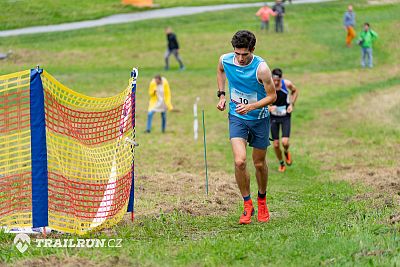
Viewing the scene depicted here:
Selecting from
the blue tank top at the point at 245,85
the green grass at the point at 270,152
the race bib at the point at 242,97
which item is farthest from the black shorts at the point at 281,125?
the race bib at the point at 242,97

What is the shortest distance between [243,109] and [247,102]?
210 mm

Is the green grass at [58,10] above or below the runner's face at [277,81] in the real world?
below

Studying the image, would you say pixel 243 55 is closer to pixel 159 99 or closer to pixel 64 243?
pixel 64 243

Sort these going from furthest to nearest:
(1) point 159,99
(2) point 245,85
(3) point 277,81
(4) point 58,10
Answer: (4) point 58,10, (1) point 159,99, (3) point 277,81, (2) point 245,85

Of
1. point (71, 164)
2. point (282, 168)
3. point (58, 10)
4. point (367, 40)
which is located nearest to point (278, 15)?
point (367, 40)

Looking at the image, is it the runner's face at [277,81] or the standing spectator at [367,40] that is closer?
the runner's face at [277,81]

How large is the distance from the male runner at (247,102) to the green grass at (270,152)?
62 cm

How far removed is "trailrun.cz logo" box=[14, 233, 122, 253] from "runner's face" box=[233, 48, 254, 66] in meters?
2.65

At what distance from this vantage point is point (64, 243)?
7.90m

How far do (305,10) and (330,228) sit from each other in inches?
1470

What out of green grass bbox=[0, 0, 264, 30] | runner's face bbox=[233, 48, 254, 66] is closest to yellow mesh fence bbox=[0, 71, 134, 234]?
runner's face bbox=[233, 48, 254, 66]

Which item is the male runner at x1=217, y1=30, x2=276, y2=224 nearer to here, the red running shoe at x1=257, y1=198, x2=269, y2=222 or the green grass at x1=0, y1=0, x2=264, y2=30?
the red running shoe at x1=257, y1=198, x2=269, y2=222

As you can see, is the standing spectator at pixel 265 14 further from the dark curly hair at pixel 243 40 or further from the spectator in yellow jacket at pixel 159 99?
the dark curly hair at pixel 243 40

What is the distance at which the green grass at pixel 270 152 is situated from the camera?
7516 mm
